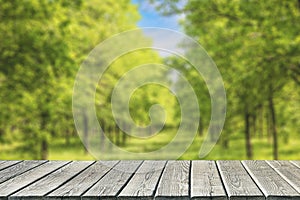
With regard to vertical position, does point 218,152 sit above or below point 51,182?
below

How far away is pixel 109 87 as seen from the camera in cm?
2614

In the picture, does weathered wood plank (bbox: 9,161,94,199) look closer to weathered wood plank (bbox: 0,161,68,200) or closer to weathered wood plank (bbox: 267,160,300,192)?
weathered wood plank (bbox: 0,161,68,200)

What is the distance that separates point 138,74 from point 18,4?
529 inches

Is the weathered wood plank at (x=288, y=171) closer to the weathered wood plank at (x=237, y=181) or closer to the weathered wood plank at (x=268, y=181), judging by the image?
the weathered wood plank at (x=268, y=181)

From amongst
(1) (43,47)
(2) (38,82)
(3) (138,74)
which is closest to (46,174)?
(1) (43,47)

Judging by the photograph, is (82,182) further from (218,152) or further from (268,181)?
(218,152)

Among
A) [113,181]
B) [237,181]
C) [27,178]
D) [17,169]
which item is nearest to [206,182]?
[237,181]

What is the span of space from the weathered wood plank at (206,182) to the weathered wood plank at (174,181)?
7 centimetres

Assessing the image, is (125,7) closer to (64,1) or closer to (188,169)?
(64,1)

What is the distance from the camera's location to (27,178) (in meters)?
3.92

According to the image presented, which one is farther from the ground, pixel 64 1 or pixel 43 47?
pixel 64 1

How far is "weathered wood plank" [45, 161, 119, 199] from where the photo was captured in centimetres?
317

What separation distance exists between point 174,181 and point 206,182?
0.29 metres

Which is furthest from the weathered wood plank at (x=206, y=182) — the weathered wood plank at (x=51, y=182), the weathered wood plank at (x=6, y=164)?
the weathered wood plank at (x=6, y=164)
